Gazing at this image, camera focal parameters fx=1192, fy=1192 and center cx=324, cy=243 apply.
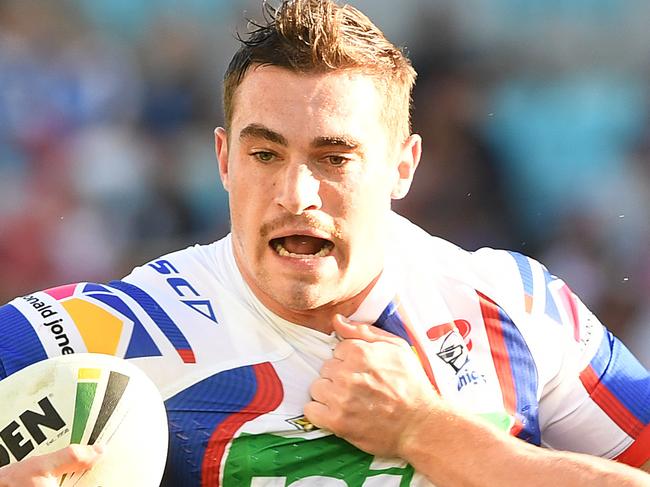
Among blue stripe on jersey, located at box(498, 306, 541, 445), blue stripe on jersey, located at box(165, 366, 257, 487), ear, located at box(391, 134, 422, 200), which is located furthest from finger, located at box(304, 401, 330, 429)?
ear, located at box(391, 134, 422, 200)

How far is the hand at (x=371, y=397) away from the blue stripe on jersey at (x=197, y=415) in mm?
208

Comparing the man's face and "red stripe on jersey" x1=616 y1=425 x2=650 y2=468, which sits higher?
the man's face

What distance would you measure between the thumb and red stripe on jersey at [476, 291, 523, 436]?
0.30 metres

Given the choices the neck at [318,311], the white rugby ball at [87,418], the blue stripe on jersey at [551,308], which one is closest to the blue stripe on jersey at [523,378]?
the blue stripe on jersey at [551,308]

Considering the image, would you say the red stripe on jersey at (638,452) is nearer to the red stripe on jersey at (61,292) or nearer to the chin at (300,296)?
the chin at (300,296)

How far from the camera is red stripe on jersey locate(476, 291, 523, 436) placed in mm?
3582

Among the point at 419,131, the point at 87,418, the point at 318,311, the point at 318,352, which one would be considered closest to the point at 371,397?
the point at 318,352

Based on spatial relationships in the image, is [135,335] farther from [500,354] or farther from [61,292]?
[500,354]

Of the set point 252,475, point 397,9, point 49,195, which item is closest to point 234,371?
point 252,475

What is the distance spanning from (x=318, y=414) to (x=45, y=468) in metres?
0.85

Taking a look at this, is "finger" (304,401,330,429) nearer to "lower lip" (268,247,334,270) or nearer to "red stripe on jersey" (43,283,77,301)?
"lower lip" (268,247,334,270)

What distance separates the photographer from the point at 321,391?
3.38 meters

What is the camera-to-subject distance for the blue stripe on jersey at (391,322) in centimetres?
361

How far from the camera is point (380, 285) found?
3.66 m
